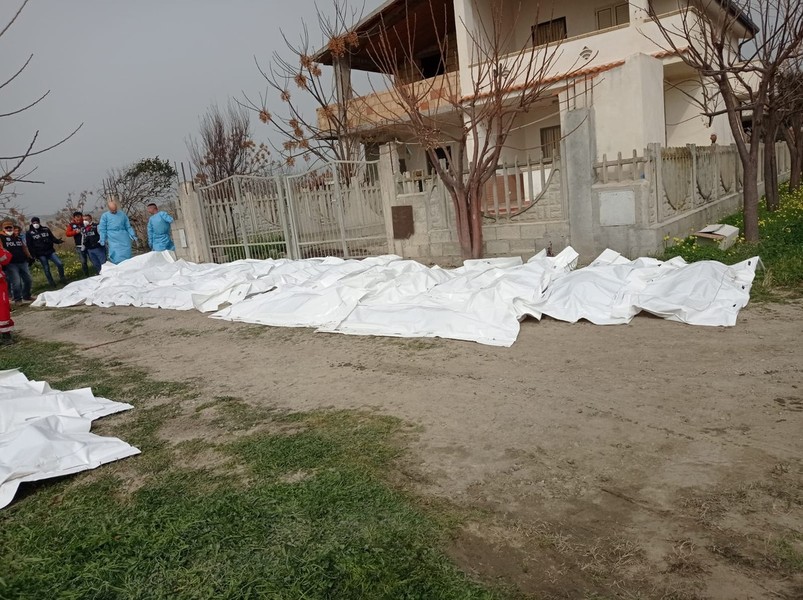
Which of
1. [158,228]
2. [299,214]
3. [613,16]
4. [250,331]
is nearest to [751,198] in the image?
[250,331]

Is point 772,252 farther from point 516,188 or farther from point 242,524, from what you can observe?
point 242,524

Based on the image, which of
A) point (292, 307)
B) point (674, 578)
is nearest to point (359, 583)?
point (674, 578)

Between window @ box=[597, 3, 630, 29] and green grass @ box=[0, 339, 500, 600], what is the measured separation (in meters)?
17.4

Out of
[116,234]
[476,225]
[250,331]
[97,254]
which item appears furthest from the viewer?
[97,254]

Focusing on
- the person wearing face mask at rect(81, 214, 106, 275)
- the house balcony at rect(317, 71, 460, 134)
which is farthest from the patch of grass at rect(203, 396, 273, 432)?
the house balcony at rect(317, 71, 460, 134)

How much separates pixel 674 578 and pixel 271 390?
3519mm

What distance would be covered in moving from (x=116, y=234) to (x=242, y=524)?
447 inches

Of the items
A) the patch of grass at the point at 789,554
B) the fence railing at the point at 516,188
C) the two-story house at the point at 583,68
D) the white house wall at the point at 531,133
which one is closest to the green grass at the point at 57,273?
the two-story house at the point at 583,68

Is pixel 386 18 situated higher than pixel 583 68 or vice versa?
pixel 386 18

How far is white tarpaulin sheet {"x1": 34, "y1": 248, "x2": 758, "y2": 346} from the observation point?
6148 mm

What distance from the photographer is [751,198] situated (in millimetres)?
9195

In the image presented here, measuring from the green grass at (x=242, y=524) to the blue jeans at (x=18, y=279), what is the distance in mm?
9237

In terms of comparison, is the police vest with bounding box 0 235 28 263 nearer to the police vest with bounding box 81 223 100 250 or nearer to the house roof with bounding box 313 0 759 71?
the police vest with bounding box 81 223 100 250

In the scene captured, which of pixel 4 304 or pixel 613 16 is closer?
pixel 4 304
